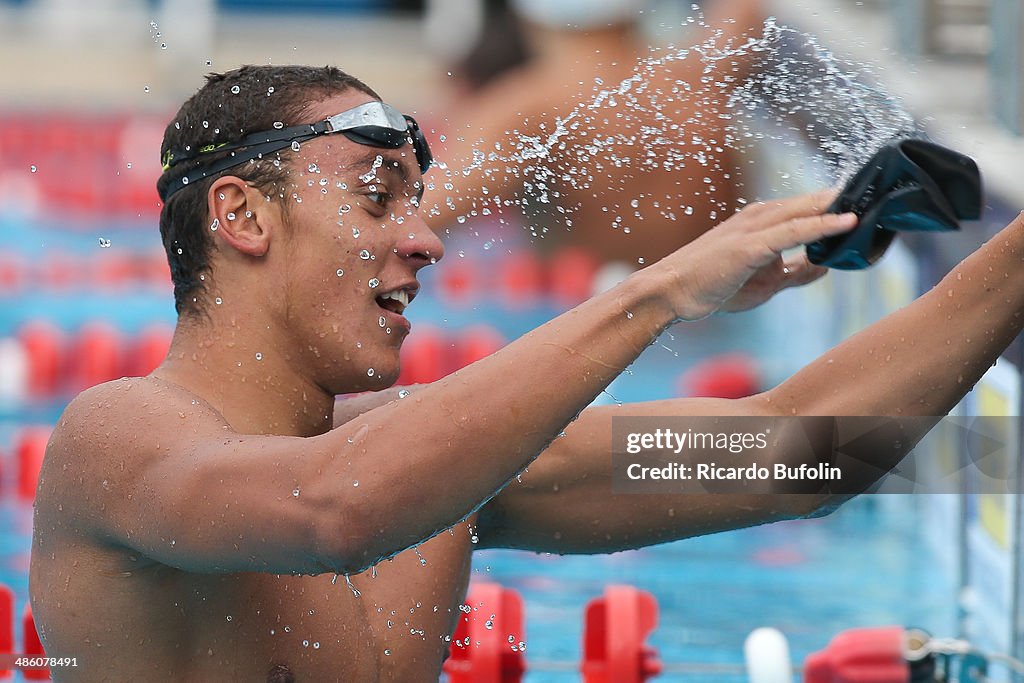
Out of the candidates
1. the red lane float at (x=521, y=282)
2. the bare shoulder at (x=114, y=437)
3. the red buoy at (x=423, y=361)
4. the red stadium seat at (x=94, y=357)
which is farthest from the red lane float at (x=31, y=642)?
the red lane float at (x=521, y=282)

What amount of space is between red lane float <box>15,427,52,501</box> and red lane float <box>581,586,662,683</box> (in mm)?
2333

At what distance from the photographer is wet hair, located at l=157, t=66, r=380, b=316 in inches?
66.8

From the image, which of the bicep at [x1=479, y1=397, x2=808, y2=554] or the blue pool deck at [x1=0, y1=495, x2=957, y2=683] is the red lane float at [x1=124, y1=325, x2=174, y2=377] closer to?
the blue pool deck at [x1=0, y1=495, x2=957, y2=683]

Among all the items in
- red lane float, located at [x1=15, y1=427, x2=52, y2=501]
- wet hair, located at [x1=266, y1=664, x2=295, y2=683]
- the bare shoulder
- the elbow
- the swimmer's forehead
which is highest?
red lane float, located at [x1=15, y1=427, x2=52, y2=501]

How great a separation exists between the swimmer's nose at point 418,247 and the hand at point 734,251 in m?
0.35

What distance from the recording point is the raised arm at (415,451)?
1315 mm

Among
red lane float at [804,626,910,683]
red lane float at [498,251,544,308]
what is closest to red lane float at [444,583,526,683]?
red lane float at [804,626,910,683]

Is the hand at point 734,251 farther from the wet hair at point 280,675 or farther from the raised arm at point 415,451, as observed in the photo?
the wet hair at point 280,675

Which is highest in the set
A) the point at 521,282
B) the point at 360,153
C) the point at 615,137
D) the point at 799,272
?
the point at 521,282

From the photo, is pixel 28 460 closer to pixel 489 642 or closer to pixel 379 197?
pixel 489 642

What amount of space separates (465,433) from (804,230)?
40 centimetres

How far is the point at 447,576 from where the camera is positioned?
1.86 m

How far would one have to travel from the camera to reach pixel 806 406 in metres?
1.88

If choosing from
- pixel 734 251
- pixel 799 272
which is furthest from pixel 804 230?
pixel 799 272
